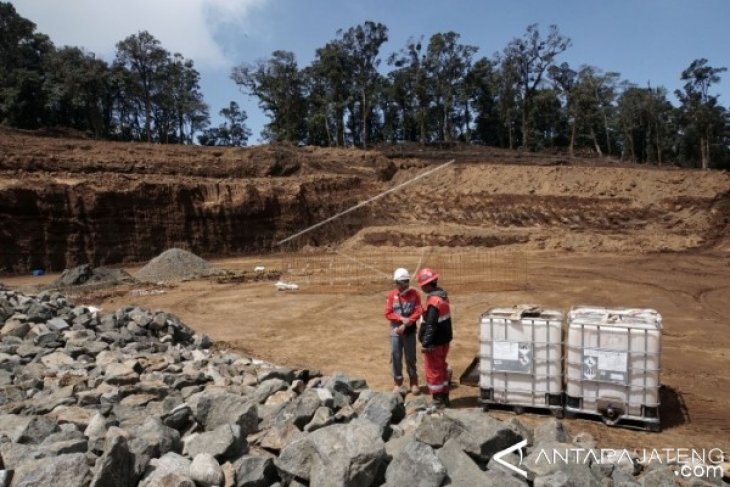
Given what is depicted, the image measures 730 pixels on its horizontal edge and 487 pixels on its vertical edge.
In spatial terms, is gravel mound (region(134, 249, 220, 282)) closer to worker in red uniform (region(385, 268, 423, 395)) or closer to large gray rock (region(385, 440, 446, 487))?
worker in red uniform (region(385, 268, 423, 395))

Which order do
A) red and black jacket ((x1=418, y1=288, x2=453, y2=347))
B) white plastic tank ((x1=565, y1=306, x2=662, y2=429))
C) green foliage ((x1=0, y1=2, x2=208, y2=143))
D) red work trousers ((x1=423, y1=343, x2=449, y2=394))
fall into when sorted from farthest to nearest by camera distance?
green foliage ((x1=0, y1=2, x2=208, y2=143))
red work trousers ((x1=423, y1=343, x2=449, y2=394))
red and black jacket ((x1=418, y1=288, x2=453, y2=347))
white plastic tank ((x1=565, y1=306, x2=662, y2=429))

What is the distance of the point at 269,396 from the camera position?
19.9 feet

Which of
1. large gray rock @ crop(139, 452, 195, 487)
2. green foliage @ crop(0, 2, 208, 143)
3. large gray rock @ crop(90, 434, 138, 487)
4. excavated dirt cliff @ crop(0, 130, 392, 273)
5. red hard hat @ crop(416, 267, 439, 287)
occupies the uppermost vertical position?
green foliage @ crop(0, 2, 208, 143)

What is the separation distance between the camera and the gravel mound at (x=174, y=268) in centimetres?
1992

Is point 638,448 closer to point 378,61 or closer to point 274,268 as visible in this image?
point 274,268

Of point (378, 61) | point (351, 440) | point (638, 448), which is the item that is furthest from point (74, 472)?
point (378, 61)

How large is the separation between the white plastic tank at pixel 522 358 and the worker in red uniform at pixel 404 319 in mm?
950

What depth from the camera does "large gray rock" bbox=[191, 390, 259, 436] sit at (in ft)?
16.4

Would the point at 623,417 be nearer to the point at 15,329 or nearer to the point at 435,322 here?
the point at 435,322

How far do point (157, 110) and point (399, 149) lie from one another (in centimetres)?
2224

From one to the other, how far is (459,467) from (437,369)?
2616mm

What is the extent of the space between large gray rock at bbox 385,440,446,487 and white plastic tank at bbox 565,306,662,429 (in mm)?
2764

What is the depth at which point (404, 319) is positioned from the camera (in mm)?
6926

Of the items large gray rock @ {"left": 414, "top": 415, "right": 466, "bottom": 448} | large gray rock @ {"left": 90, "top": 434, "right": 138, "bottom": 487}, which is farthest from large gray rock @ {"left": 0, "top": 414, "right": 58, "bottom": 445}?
large gray rock @ {"left": 414, "top": 415, "right": 466, "bottom": 448}
